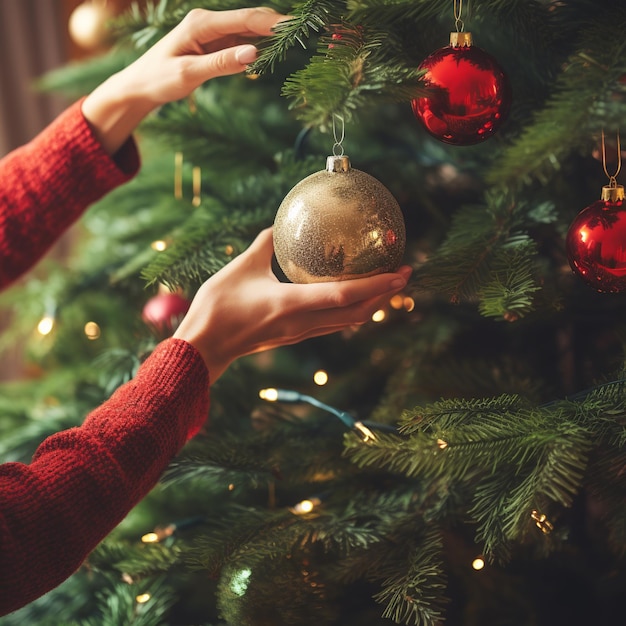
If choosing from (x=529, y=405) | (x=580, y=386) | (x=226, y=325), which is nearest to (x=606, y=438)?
(x=529, y=405)

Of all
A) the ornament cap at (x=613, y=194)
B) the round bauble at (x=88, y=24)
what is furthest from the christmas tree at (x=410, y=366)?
the round bauble at (x=88, y=24)

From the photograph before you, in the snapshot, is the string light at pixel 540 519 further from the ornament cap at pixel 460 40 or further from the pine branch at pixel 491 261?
the ornament cap at pixel 460 40

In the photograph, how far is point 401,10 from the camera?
20.0 inches

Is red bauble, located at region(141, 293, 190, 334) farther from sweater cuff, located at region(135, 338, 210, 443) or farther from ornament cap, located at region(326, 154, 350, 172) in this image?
ornament cap, located at region(326, 154, 350, 172)

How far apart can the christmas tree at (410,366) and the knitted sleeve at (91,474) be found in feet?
0.23

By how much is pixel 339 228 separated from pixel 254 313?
0.12m

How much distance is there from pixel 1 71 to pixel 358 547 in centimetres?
196

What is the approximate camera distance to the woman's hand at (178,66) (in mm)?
562

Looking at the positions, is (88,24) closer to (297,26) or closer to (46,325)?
(46,325)

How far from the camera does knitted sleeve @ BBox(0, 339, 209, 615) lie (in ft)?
1.58

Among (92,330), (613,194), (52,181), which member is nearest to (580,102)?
(613,194)

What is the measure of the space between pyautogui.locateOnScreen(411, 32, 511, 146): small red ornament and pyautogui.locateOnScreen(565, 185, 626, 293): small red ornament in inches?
4.1

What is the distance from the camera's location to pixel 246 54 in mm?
540

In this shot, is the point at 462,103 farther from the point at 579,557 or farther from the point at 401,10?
the point at 579,557
